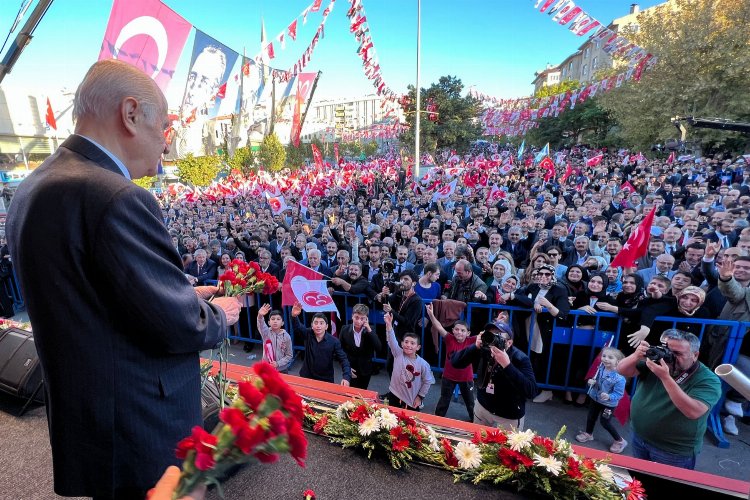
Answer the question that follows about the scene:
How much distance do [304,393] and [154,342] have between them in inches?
73.4

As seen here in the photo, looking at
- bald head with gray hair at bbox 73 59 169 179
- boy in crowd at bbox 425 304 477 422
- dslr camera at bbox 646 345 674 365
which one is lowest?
boy in crowd at bbox 425 304 477 422

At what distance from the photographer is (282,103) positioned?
21.1 metres

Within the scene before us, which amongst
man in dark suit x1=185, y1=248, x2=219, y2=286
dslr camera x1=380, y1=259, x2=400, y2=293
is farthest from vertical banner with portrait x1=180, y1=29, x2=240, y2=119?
dslr camera x1=380, y1=259, x2=400, y2=293

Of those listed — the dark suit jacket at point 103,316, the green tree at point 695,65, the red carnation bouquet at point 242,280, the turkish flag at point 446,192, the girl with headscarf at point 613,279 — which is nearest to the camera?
the dark suit jacket at point 103,316

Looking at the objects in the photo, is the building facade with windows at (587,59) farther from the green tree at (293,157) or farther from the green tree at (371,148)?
the green tree at (293,157)

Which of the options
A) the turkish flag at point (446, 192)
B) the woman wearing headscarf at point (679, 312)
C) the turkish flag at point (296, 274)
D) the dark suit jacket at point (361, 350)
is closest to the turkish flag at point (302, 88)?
the turkish flag at point (446, 192)

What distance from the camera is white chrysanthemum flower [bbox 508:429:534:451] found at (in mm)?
2031

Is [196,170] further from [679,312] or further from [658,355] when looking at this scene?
[658,355]

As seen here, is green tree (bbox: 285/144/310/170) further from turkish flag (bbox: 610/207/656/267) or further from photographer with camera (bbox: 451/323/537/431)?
photographer with camera (bbox: 451/323/537/431)

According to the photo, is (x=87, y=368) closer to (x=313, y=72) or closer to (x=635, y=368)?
(x=635, y=368)

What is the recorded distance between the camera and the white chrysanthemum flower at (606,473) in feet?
6.22

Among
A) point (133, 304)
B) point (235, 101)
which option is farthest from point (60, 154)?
point (235, 101)

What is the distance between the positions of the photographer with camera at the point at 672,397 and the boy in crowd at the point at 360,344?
2.44 meters

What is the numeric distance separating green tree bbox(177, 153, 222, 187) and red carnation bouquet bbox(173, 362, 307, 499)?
38.5 metres
